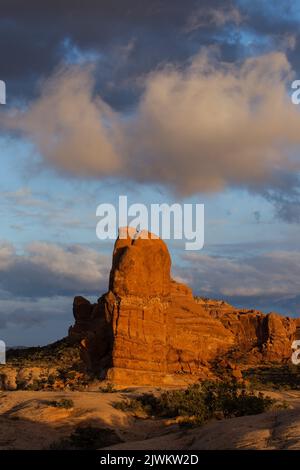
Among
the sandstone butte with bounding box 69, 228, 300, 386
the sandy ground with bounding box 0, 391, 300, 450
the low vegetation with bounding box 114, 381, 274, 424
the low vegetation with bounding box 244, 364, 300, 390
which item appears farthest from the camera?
the low vegetation with bounding box 244, 364, 300, 390

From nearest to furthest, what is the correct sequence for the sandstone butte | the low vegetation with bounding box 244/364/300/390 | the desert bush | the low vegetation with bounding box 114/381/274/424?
the low vegetation with bounding box 114/381/274/424, the desert bush, the sandstone butte, the low vegetation with bounding box 244/364/300/390

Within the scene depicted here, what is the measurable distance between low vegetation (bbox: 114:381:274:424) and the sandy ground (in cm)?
108

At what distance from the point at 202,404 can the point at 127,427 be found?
3.54 m

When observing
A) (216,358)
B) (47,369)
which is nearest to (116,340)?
(47,369)

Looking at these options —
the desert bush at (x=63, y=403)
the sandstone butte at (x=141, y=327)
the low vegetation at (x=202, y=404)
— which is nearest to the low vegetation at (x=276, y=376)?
the sandstone butte at (x=141, y=327)

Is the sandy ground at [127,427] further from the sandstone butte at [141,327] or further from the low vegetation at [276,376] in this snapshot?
the low vegetation at [276,376]

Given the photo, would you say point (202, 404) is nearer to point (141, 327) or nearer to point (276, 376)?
point (141, 327)

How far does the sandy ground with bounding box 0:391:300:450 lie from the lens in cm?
1573

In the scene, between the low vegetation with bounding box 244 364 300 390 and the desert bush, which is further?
the low vegetation with bounding box 244 364 300 390

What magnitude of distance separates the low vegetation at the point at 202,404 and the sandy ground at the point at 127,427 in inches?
42.5

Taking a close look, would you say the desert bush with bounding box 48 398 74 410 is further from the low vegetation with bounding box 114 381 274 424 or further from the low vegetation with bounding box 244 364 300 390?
the low vegetation with bounding box 244 364 300 390

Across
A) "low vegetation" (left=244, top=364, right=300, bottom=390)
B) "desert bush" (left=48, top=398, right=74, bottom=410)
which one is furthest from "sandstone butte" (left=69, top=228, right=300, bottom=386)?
"desert bush" (left=48, top=398, right=74, bottom=410)

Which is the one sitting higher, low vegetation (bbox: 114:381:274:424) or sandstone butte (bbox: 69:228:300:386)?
sandstone butte (bbox: 69:228:300:386)

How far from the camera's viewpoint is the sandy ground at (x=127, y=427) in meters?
15.7
